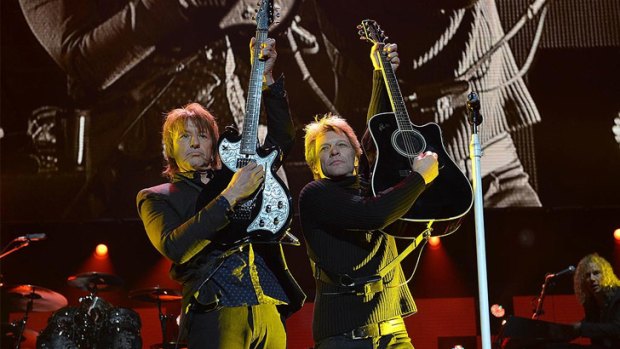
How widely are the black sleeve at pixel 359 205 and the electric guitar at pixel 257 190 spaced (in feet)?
1.13

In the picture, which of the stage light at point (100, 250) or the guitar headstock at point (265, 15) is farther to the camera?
the stage light at point (100, 250)

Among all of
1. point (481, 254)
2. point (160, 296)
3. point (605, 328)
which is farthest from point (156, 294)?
point (481, 254)

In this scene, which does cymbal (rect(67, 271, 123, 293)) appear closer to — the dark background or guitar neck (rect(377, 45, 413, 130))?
the dark background

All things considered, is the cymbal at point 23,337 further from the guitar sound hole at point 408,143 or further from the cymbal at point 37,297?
the guitar sound hole at point 408,143

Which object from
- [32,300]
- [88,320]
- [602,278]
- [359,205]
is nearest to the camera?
[359,205]

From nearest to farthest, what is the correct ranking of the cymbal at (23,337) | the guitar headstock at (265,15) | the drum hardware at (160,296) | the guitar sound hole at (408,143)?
the guitar headstock at (265,15) < the guitar sound hole at (408,143) < the drum hardware at (160,296) < the cymbal at (23,337)

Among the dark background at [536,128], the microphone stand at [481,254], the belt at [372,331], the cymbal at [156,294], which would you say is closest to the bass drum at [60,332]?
the cymbal at [156,294]

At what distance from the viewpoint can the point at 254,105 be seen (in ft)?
8.65

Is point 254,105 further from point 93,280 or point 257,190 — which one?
point 93,280

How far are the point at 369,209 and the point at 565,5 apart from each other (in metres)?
4.74

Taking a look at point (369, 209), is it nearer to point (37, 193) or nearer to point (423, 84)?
point (423, 84)

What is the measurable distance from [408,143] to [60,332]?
472 centimetres

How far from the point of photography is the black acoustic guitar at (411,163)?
2.91m

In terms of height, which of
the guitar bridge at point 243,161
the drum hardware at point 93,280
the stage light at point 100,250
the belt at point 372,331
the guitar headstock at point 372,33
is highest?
the guitar headstock at point 372,33
